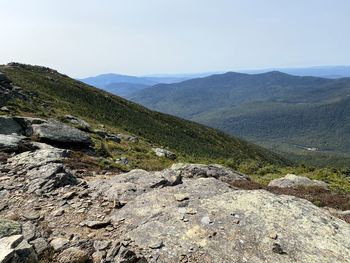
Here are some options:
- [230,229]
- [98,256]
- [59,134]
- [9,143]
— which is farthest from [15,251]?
[59,134]

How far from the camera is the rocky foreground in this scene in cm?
1109

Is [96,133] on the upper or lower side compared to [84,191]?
lower

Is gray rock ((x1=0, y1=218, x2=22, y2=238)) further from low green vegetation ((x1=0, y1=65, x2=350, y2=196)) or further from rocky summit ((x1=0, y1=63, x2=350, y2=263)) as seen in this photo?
low green vegetation ((x1=0, y1=65, x2=350, y2=196))

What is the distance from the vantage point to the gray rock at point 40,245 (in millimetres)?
11022

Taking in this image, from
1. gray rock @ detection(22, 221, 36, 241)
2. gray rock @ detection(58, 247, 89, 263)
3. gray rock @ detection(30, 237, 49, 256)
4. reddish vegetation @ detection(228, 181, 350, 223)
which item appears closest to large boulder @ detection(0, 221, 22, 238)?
gray rock @ detection(30, 237, 49, 256)

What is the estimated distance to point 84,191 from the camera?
1524 cm

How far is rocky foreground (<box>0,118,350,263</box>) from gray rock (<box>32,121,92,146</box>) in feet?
35.0

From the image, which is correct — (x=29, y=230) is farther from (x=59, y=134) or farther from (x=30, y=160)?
(x=59, y=134)

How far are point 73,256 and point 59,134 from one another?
1897cm

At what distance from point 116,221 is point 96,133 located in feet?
108

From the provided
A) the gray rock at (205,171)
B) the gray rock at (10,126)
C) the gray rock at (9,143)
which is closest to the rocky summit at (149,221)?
the gray rock at (9,143)

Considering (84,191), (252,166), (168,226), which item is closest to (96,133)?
(252,166)

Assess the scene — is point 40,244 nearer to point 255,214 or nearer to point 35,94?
point 255,214

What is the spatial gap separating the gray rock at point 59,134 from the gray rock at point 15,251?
18.8 m
